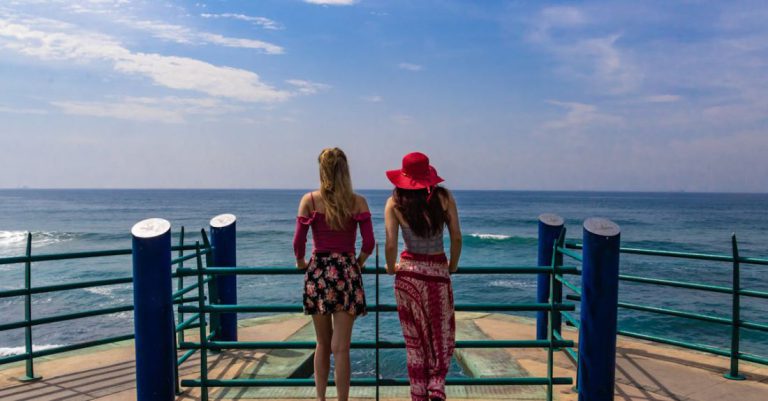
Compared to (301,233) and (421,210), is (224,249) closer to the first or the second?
(301,233)

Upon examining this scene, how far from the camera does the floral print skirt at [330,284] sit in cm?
356

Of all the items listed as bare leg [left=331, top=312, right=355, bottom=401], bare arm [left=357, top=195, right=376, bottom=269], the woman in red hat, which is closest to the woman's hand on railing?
the woman in red hat

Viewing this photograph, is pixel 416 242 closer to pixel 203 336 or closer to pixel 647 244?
pixel 203 336

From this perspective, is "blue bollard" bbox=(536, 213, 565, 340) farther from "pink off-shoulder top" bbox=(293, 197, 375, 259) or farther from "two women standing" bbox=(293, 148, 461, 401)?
"pink off-shoulder top" bbox=(293, 197, 375, 259)

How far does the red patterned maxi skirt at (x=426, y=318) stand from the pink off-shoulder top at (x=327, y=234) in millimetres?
332

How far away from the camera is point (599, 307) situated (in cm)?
383

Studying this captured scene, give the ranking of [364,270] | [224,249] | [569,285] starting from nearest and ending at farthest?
1. [364,270]
2. [569,285]
3. [224,249]

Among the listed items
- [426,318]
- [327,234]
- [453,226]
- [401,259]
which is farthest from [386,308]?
[453,226]

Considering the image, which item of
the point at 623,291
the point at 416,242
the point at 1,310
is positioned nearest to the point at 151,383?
the point at 416,242

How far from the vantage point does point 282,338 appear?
642cm

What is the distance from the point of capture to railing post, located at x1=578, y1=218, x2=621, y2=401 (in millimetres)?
3785

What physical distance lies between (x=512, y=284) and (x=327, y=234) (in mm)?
19576

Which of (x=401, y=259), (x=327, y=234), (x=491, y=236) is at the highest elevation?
(x=327, y=234)

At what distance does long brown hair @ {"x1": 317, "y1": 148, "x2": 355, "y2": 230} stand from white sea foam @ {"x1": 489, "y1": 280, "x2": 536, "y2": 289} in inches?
748
